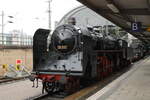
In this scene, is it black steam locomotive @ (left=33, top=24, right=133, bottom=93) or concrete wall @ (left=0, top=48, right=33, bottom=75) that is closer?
black steam locomotive @ (left=33, top=24, right=133, bottom=93)

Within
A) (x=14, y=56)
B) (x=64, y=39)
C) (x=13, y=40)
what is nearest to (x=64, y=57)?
(x=64, y=39)

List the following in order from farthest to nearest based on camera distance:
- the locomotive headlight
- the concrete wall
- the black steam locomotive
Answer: the concrete wall, the locomotive headlight, the black steam locomotive

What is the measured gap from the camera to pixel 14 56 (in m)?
21.4

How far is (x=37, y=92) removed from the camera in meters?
10.8

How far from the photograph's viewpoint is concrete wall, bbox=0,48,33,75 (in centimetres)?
1995

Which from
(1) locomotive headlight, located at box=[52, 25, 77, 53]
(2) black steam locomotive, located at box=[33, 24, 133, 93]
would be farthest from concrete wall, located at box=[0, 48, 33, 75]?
(1) locomotive headlight, located at box=[52, 25, 77, 53]

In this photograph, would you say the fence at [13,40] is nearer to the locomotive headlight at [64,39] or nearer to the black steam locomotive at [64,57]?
the black steam locomotive at [64,57]

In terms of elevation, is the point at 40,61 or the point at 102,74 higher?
the point at 40,61

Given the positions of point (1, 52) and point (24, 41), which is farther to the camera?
point (24, 41)

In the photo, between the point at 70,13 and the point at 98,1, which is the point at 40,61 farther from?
the point at 70,13

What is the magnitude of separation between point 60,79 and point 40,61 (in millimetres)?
1739

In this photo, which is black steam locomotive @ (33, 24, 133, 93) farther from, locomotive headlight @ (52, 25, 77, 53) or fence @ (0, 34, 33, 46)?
fence @ (0, 34, 33, 46)

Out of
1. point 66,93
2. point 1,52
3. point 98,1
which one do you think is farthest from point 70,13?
point 66,93

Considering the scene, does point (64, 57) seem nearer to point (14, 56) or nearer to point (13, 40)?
point (14, 56)
